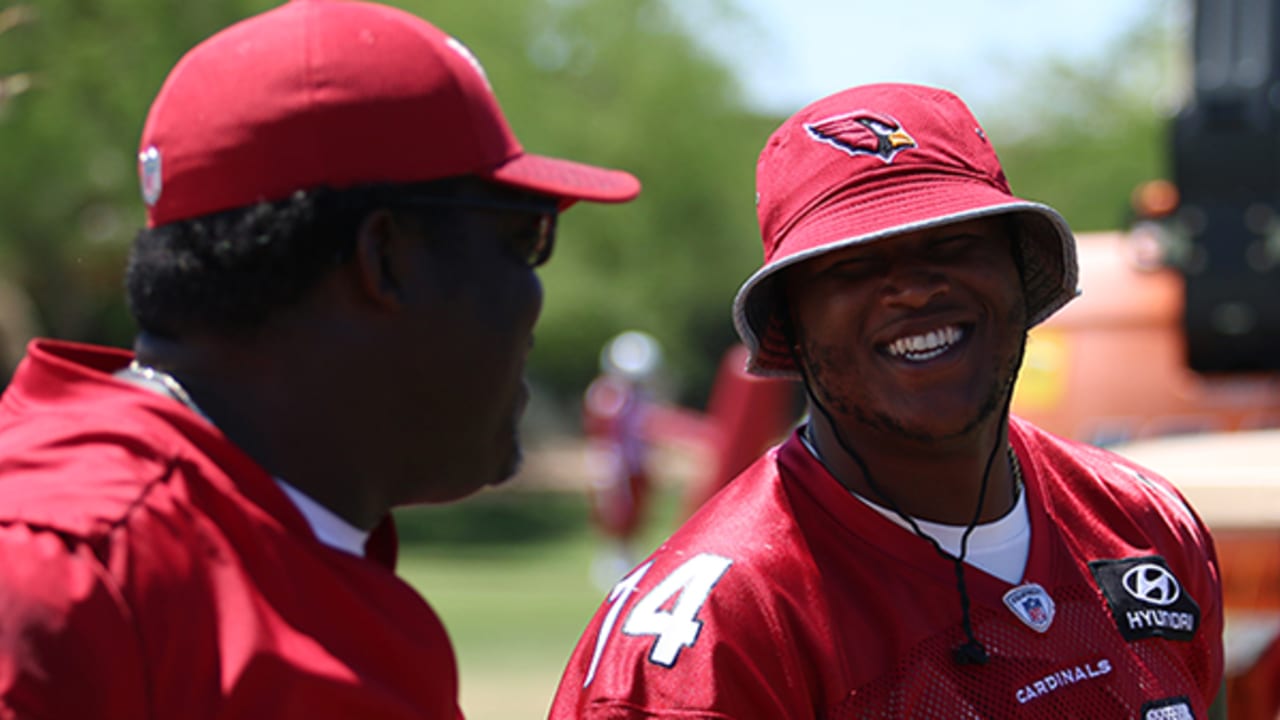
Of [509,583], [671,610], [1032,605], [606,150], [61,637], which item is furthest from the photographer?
[606,150]

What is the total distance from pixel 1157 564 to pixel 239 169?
150cm

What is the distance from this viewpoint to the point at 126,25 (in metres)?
13.8

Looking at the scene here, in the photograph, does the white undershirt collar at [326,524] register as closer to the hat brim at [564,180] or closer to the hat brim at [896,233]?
the hat brim at [564,180]

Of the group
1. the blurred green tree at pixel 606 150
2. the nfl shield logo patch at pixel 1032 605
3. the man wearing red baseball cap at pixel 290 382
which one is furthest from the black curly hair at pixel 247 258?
the blurred green tree at pixel 606 150

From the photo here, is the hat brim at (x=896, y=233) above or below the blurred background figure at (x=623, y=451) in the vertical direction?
above

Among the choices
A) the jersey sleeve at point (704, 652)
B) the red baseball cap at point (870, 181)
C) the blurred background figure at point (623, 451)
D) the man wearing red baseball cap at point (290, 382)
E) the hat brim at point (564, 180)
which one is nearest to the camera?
the man wearing red baseball cap at point (290, 382)

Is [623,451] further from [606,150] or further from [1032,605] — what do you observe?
[1032,605]

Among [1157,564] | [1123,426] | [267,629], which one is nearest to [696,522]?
[1157,564]

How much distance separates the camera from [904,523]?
2260 mm

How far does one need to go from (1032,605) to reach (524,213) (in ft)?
3.05

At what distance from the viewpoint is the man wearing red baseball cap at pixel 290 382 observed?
151cm

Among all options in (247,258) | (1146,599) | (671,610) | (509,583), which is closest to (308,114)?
(247,258)

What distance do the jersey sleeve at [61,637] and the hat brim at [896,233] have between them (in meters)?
1.11

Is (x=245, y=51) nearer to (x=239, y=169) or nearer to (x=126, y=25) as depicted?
(x=239, y=169)
